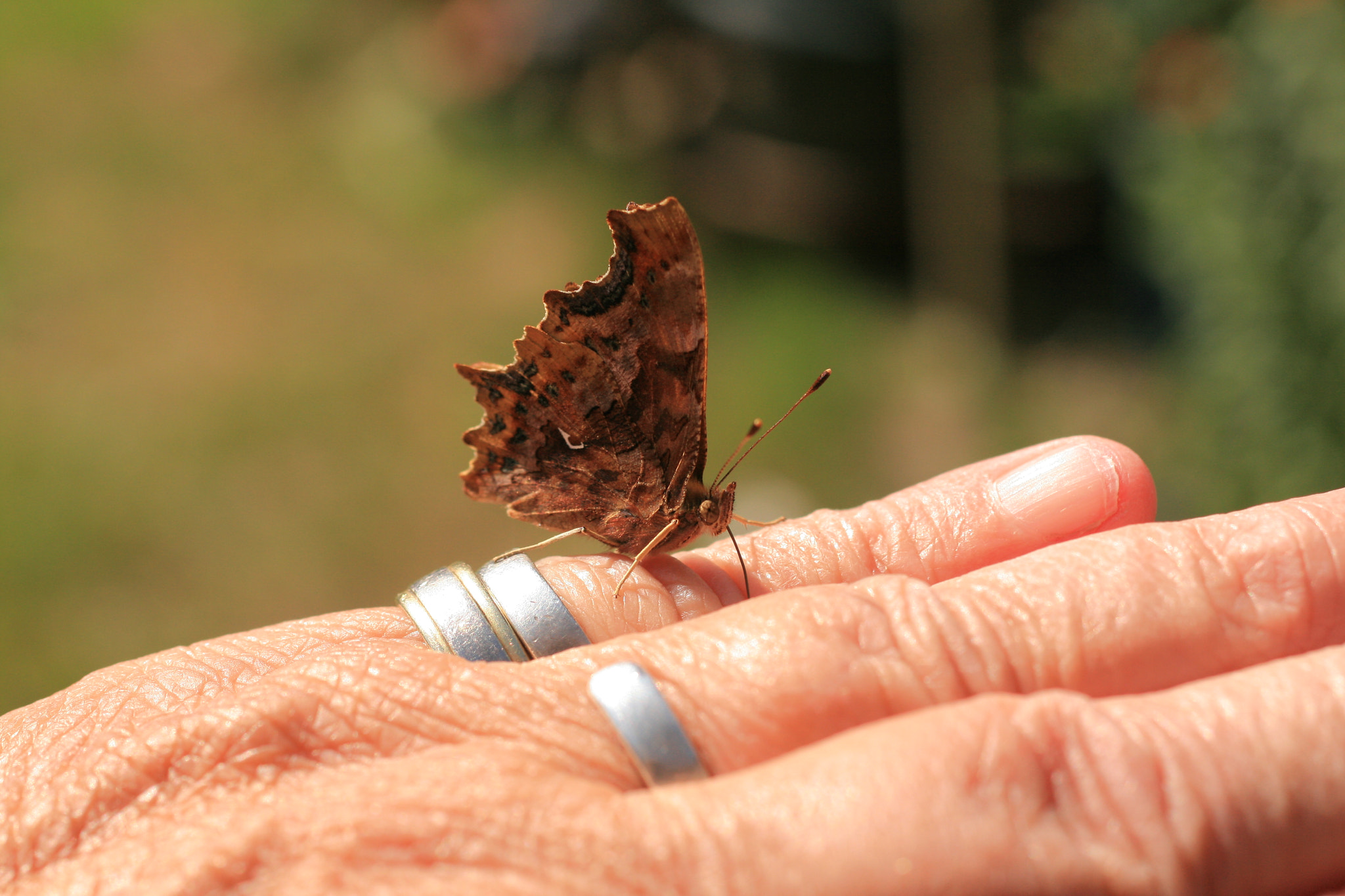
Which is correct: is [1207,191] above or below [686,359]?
above

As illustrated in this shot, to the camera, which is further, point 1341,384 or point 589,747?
point 1341,384

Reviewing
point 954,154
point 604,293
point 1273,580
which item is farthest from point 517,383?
point 954,154

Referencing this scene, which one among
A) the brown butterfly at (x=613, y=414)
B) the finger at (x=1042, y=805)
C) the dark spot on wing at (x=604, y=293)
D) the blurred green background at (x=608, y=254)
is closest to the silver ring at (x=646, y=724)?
the finger at (x=1042, y=805)

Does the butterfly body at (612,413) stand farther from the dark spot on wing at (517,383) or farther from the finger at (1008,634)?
the finger at (1008,634)

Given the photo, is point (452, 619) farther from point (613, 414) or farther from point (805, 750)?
point (805, 750)

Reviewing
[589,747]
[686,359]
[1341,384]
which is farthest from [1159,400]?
[589,747]

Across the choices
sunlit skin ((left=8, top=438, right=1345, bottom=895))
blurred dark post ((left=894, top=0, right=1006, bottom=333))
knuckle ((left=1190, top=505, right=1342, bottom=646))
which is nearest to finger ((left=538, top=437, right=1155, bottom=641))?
sunlit skin ((left=8, top=438, right=1345, bottom=895))

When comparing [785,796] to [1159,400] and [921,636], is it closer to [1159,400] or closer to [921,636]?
[921,636]
